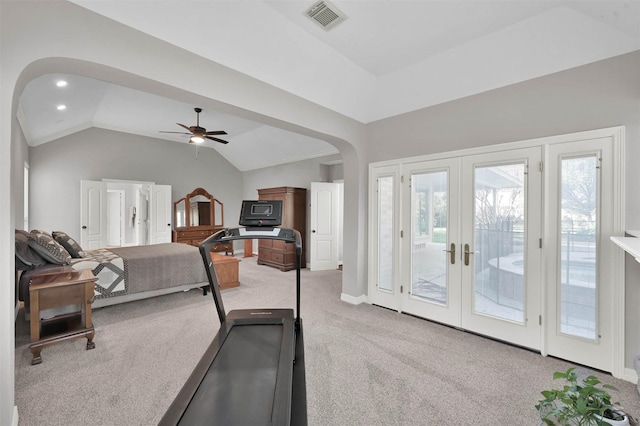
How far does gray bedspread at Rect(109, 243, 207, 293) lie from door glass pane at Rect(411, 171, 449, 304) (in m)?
3.34

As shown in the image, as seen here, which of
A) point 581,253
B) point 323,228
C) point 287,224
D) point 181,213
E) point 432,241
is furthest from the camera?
point 181,213

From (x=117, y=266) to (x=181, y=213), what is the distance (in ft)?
13.4

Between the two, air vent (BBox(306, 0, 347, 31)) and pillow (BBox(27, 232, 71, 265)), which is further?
pillow (BBox(27, 232, 71, 265))

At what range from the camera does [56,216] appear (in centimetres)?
583

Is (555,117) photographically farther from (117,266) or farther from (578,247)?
(117,266)

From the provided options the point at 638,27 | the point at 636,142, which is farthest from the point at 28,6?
the point at 636,142

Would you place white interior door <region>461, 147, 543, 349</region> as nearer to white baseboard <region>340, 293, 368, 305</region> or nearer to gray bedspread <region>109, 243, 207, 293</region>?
white baseboard <region>340, 293, 368, 305</region>

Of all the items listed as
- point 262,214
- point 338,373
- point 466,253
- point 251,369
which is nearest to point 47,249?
point 262,214

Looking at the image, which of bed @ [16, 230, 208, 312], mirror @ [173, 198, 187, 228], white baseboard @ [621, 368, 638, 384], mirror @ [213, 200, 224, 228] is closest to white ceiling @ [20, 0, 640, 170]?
bed @ [16, 230, 208, 312]

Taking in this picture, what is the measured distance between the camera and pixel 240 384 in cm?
165

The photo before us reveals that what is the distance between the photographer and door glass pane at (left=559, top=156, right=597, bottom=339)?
2.48 metres

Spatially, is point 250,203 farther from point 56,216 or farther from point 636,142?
point 56,216

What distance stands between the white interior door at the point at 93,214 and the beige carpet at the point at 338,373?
9.95ft

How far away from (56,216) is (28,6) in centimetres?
583
